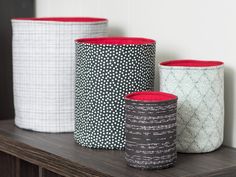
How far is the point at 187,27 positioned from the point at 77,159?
0.41 metres

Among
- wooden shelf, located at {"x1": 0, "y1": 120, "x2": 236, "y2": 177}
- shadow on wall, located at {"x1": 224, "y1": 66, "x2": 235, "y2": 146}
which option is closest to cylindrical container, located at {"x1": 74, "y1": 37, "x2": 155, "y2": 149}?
wooden shelf, located at {"x1": 0, "y1": 120, "x2": 236, "y2": 177}

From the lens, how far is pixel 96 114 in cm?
125

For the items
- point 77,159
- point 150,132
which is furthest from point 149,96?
point 77,159

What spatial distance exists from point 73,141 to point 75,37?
0.81 ft

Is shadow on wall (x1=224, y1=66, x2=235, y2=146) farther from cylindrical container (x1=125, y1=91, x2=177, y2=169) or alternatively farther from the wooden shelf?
cylindrical container (x1=125, y1=91, x2=177, y2=169)

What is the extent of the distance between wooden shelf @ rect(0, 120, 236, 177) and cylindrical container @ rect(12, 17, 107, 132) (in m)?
0.04

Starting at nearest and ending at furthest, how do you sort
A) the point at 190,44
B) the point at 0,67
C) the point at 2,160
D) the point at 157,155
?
the point at 157,155 < the point at 190,44 < the point at 2,160 < the point at 0,67

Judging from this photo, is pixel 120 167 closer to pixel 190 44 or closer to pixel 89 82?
pixel 89 82

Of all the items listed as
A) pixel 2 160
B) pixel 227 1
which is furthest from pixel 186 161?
pixel 2 160

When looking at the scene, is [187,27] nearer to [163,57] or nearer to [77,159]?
[163,57]

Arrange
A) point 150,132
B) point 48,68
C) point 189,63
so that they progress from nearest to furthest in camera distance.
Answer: point 150,132 → point 189,63 → point 48,68

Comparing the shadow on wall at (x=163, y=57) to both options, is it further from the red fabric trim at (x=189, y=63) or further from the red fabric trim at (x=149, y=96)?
the red fabric trim at (x=149, y=96)

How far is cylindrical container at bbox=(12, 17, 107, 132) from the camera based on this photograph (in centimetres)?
138

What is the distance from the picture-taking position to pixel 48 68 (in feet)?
4.58
